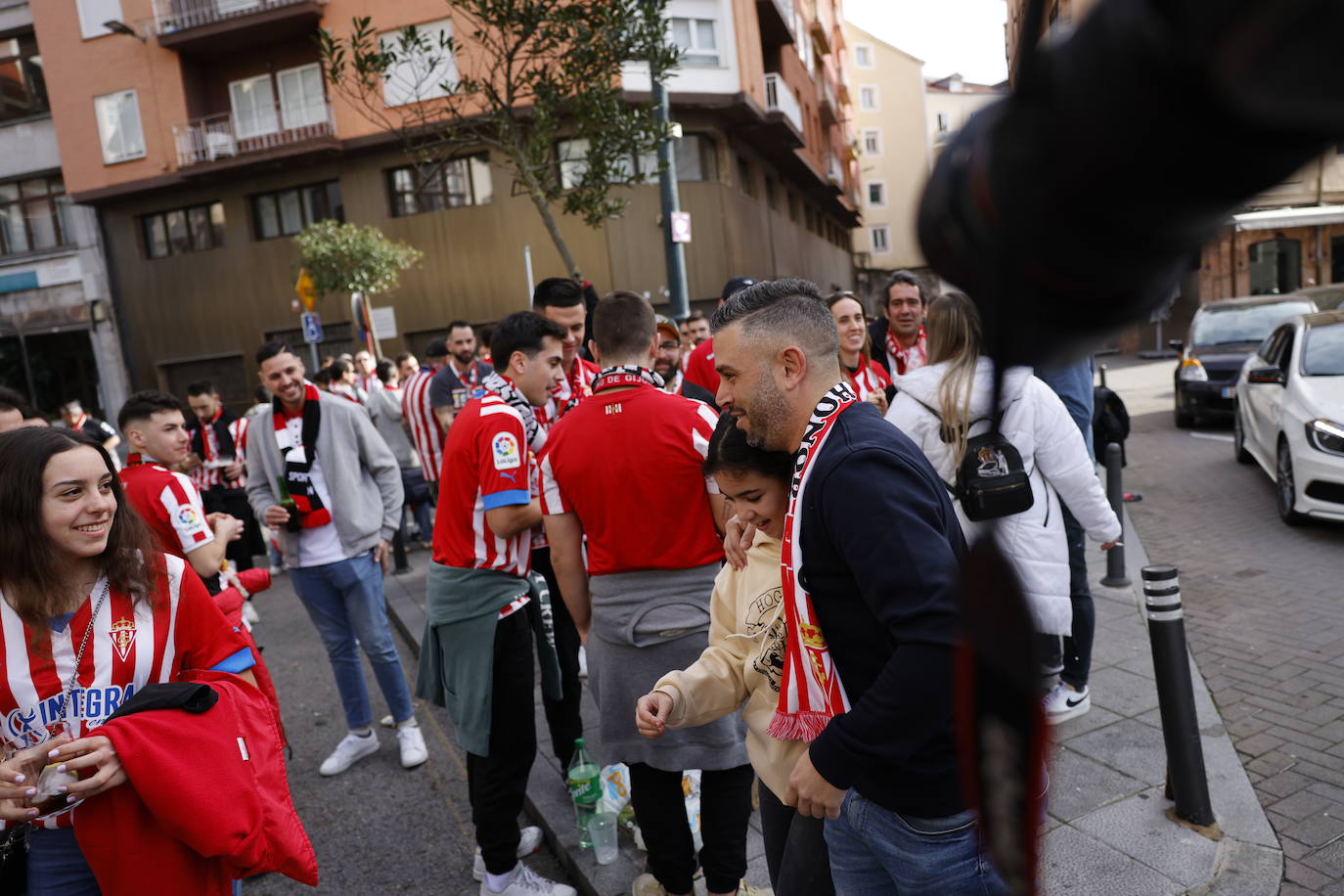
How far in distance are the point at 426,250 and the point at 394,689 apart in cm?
1876

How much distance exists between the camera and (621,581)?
125 inches

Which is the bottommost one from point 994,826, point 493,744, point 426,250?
point 493,744

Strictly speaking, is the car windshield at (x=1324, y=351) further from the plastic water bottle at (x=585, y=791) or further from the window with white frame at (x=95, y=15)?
the window with white frame at (x=95, y=15)

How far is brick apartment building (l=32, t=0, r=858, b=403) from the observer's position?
69.9 ft

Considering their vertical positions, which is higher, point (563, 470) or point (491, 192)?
point (491, 192)

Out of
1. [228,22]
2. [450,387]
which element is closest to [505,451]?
[450,387]

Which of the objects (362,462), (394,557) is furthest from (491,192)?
(362,462)

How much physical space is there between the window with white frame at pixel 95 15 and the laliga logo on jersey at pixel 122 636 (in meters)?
28.2

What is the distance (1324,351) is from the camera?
779 cm

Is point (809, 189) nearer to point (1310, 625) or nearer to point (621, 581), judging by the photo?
point (1310, 625)

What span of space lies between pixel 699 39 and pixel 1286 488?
17912mm

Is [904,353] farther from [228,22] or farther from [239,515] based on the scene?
[228,22]

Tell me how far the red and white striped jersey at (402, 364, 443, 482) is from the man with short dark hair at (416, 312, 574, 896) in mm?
4265

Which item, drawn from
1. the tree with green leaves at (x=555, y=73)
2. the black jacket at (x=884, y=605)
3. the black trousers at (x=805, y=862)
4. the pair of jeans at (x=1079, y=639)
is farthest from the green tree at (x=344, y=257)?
the black jacket at (x=884, y=605)
